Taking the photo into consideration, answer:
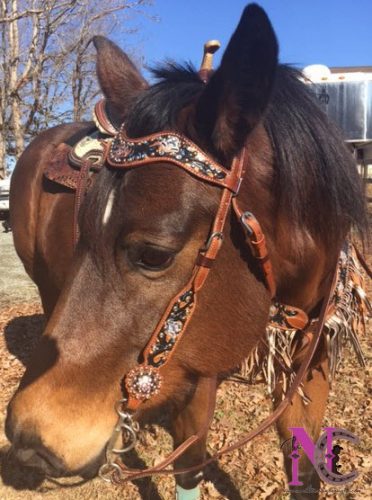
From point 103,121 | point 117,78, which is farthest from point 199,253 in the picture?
point 103,121

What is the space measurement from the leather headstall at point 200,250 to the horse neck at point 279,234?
7cm

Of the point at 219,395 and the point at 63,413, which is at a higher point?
→ the point at 63,413

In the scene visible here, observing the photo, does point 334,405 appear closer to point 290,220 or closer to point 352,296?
point 352,296

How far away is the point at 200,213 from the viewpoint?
4.64 ft

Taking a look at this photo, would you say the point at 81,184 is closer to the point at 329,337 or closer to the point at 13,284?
the point at 329,337

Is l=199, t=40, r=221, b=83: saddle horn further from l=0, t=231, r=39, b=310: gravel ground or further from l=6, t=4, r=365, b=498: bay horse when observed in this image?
l=0, t=231, r=39, b=310: gravel ground

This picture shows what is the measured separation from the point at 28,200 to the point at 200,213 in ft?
7.67

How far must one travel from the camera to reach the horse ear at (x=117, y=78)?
2.09 metres

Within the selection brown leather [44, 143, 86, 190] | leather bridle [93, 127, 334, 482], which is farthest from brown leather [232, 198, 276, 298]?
brown leather [44, 143, 86, 190]

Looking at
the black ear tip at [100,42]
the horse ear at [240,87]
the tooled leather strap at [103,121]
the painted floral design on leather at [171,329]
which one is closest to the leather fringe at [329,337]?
the painted floral design on leather at [171,329]

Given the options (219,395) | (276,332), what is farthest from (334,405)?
(276,332)

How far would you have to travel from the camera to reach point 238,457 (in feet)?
11.1

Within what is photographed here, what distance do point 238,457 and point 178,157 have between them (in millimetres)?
2728

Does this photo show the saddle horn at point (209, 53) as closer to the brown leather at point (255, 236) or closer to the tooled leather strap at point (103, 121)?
the tooled leather strap at point (103, 121)
